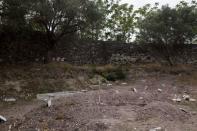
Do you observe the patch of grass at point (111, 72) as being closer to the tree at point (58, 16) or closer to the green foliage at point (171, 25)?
the tree at point (58, 16)

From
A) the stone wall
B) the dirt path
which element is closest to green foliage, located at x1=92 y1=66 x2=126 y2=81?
the stone wall

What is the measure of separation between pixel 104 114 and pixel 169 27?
369 inches

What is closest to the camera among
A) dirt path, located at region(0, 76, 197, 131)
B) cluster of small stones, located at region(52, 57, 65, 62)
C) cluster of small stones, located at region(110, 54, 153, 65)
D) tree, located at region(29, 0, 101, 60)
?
dirt path, located at region(0, 76, 197, 131)

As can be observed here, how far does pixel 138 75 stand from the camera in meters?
15.0

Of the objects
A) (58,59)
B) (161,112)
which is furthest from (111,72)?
(161,112)

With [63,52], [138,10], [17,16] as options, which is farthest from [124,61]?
[17,16]

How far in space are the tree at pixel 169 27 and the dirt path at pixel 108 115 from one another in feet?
21.5

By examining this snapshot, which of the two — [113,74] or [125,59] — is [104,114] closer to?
[113,74]

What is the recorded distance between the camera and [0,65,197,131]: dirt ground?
6.57m

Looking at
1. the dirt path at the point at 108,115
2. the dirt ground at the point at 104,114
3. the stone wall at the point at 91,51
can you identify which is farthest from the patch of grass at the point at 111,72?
the dirt path at the point at 108,115

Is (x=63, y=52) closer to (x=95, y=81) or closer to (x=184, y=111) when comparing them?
(x=95, y=81)

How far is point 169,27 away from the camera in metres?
15.6

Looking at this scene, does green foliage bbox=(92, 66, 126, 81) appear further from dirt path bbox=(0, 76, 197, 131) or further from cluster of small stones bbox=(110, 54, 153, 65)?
dirt path bbox=(0, 76, 197, 131)

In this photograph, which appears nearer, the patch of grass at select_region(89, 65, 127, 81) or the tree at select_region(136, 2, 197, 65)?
the patch of grass at select_region(89, 65, 127, 81)
